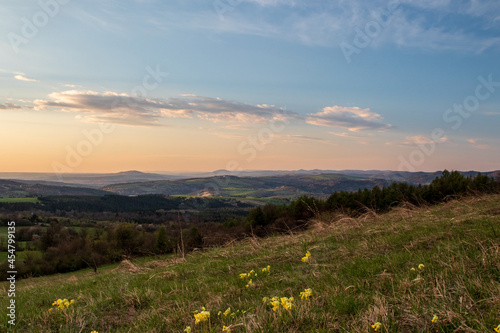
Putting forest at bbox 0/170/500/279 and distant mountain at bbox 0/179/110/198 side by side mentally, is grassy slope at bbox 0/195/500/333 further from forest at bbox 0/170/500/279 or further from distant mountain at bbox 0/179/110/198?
distant mountain at bbox 0/179/110/198

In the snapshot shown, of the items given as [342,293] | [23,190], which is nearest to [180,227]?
[342,293]

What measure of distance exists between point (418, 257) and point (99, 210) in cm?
14285

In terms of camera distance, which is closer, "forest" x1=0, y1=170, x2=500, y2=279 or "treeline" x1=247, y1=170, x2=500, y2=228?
"forest" x1=0, y1=170, x2=500, y2=279

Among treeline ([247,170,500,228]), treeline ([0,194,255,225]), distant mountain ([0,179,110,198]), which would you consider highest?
treeline ([247,170,500,228])

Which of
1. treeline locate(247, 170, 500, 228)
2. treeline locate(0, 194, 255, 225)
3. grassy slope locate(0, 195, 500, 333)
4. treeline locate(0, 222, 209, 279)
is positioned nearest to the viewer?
grassy slope locate(0, 195, 500, 333)

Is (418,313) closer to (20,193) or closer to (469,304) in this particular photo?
(469,304)

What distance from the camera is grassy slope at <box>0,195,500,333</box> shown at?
3.01m

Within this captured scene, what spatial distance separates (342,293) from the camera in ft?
12.8

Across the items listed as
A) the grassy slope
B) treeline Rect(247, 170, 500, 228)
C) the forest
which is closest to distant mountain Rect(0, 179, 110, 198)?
the forest

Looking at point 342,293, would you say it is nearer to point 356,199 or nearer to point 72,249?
point 356,199

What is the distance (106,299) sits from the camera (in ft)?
18.1

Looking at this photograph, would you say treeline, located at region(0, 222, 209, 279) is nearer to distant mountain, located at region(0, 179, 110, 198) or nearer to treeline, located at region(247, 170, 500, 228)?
treeline, located at region(247, 170, 500, 228)

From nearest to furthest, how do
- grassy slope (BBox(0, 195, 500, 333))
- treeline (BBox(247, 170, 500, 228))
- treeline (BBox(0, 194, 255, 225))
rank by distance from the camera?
grassy slope (BBox(0, 195, 500, 333)), treeline (BBox(247, 170, 500, 228)), treeline (BBox(0, 194, 255, 225))

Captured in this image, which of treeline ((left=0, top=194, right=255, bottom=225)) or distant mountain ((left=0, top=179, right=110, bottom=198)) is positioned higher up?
distant mountain ((left=0, top=179, right=110, bottom=198))
